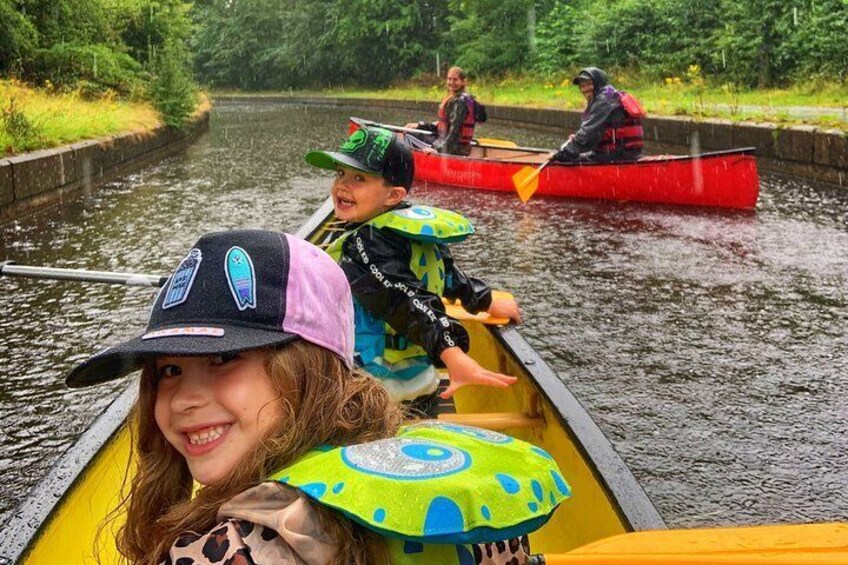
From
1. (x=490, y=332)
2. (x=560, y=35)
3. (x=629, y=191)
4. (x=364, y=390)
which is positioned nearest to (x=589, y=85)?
(x=629, y=191)

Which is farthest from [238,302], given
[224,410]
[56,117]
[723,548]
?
[56,117]

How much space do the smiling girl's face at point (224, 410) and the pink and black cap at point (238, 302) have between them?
0.23 feet

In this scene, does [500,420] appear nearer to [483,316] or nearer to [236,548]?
[483,316]

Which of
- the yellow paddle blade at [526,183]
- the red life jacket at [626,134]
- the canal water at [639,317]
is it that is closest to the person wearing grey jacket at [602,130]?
the red life jacket at [626,134]

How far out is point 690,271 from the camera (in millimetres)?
7508

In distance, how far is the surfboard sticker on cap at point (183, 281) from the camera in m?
1.27

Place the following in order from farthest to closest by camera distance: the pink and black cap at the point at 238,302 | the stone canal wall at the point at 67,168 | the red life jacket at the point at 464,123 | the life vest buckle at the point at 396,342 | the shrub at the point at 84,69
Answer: the shrub at the point at 84,69
the red life jacket at the point at 464,123
the stone canal wall at the point at 67,168
the life vest buckle at the point at 396,342
the pink and black cap at the point at 238,302

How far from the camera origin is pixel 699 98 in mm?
17594

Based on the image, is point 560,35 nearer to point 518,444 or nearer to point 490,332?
point 490,332

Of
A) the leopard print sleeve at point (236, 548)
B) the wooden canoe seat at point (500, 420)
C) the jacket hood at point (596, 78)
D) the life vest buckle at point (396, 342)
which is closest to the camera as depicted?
the leopard print sleeve at point (236, 548)

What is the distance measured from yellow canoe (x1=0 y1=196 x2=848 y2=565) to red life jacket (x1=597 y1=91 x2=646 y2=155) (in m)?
7.11

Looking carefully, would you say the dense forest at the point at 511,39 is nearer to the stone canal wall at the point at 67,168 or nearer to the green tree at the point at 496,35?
the green tree at the point at 496,35

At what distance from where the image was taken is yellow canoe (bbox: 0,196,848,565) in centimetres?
185

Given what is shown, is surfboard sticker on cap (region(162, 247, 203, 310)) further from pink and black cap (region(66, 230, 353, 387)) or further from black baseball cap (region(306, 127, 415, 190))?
black baseball cap (region(306, 127, 415, 190))
